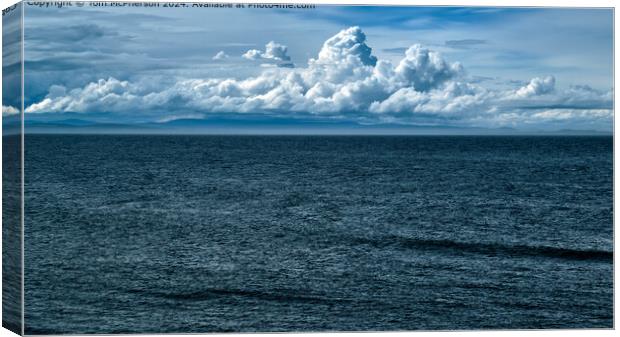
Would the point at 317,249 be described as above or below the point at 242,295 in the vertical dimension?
above

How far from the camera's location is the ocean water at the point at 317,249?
83.0 feet

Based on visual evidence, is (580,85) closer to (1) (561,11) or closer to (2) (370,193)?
(1) (561,11)

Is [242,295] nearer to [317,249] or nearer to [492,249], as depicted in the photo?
[317,249]

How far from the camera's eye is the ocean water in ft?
83.0

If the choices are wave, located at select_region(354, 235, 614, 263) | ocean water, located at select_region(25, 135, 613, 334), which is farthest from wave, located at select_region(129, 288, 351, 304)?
wave, located at select_region(354, 235, 614, 263)

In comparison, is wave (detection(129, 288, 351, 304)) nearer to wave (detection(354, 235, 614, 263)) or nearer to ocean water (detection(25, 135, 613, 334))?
ocean water (detection(25, 135, 613, 334))

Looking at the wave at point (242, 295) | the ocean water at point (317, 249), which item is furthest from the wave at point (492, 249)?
the wave at point (242, 295)

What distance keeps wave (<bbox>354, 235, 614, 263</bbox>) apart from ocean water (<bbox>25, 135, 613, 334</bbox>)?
0.09 m

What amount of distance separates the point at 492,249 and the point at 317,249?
23.1 ft

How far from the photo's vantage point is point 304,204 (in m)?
54.1

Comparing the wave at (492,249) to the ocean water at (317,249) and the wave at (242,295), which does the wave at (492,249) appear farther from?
the wave at (242,295)

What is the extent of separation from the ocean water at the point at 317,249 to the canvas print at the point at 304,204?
0.51 feet

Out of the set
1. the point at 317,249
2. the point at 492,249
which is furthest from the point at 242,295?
the point at 492,249

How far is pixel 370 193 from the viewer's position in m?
60.2
